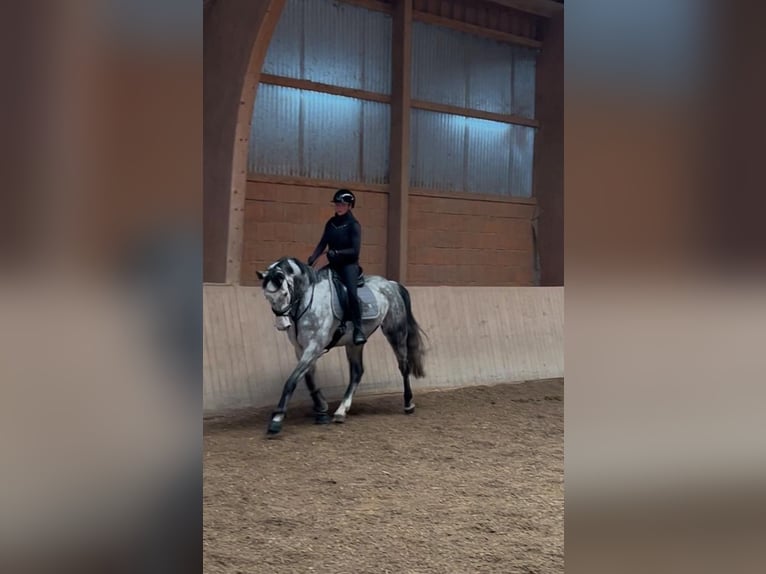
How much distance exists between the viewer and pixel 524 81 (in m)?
10.2

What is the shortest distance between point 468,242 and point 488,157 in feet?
4.08

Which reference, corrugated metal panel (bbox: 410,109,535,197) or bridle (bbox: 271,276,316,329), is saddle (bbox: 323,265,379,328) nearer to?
bridle (bbox: 271,276,316,329)

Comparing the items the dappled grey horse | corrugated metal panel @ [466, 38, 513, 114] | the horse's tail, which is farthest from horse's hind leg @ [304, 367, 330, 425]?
corrugated metal panel @ [466, 38, 513, 114]

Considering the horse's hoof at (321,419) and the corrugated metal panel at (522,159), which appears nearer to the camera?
the horse's hoof at (321,419)

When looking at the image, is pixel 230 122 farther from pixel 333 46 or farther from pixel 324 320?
pixel 324 320

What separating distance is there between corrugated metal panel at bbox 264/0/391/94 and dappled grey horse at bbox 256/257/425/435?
3282 millimetres

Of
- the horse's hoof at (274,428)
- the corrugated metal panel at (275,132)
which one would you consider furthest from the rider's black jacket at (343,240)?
the corrugated metal panel at (275,132)

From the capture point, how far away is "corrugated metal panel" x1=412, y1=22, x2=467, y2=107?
909 centimetres

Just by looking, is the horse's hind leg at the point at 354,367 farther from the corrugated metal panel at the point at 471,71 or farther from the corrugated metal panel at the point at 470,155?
the corrugated metal panel at the point at 471,71

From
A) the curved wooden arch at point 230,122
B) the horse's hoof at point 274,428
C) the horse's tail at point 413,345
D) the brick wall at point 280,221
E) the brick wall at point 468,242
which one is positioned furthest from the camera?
the brick wall at point 468,242

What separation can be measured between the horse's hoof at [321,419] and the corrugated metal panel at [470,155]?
13.9 feet

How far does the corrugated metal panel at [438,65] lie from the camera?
29.8 feet
